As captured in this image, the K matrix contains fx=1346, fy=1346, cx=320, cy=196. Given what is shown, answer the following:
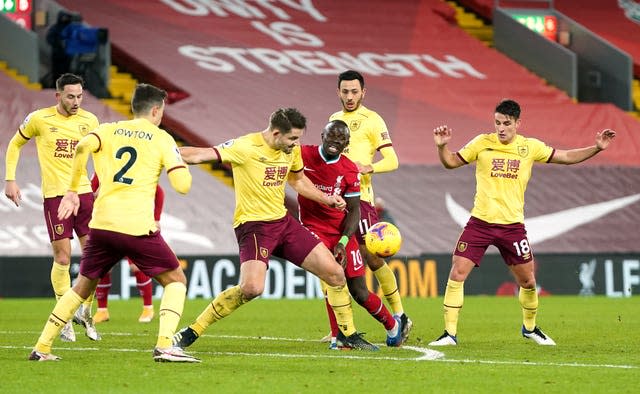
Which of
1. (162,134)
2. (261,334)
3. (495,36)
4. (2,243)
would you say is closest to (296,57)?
(495,36)

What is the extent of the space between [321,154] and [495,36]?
20939mm

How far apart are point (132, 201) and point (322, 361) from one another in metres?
1.96

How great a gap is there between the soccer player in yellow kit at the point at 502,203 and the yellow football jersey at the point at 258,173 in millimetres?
1879

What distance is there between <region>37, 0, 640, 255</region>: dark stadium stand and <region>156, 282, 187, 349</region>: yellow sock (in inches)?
547

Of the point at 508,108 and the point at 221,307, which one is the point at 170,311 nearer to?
the point at 221,307

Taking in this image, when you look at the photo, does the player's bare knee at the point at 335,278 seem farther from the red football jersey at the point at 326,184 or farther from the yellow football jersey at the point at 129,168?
the yellow football jersey at the point at 129,168

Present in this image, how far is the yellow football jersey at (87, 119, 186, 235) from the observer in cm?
978

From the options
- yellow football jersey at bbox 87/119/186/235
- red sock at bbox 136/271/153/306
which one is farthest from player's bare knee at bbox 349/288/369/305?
red sock at bbox 136/271/153/306

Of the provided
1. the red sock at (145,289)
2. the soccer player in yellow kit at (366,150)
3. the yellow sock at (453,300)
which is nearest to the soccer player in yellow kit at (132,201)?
the yellow sock at (453,300)

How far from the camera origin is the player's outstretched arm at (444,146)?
1194 centimetres

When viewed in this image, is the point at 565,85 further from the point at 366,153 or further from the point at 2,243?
the point at 366,153

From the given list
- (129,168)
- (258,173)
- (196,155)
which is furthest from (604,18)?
(129,168)

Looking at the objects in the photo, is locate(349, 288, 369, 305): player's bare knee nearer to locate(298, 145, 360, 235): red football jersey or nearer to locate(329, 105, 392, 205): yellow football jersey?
locate(298, 145, 360, 235): red football jersey

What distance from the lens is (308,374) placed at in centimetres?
943
